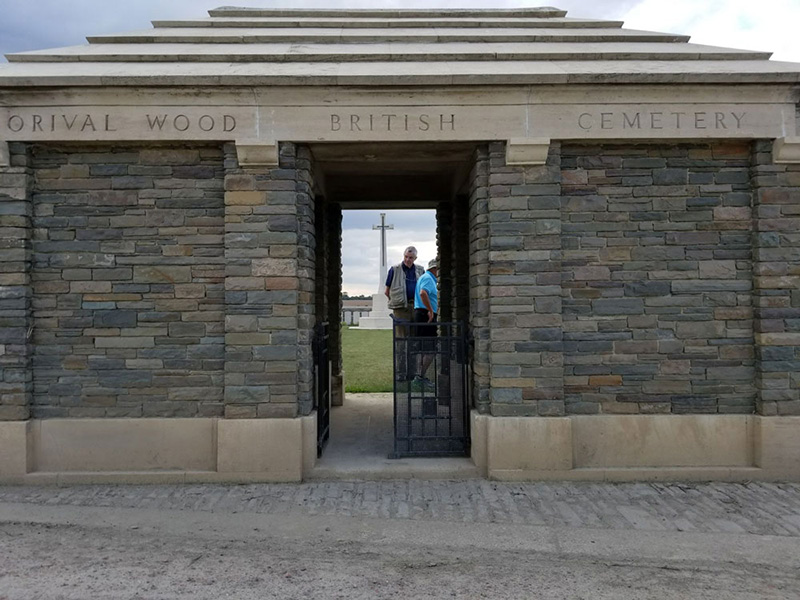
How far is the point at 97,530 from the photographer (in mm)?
4254

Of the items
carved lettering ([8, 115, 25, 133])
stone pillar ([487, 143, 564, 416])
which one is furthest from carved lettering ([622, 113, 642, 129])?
carved lettering ([8, 115, 25, 133])

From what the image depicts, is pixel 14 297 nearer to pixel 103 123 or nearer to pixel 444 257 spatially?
pixel 103 123

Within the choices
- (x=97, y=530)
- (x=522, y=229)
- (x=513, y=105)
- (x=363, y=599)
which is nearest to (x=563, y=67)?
(x=513, y=105)

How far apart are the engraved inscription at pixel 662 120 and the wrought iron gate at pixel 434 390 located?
2432 mm

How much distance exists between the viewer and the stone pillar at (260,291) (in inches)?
207

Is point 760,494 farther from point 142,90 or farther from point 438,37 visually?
point 142,90

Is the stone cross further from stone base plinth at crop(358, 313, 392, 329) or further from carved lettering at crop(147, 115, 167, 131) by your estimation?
carved lettering at crop(147, 115, 167, 131)

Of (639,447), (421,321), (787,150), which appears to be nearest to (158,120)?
(421,321)

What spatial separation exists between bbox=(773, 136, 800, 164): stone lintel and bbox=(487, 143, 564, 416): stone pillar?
210 centimetres

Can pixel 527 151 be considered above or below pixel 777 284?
above

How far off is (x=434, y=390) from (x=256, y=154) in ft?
10.0

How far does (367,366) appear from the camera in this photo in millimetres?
13625

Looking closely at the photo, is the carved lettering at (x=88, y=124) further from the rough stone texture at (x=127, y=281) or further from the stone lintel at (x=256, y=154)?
the stone lintel at (x=256, y=154)

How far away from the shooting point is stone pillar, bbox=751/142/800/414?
5.27m
